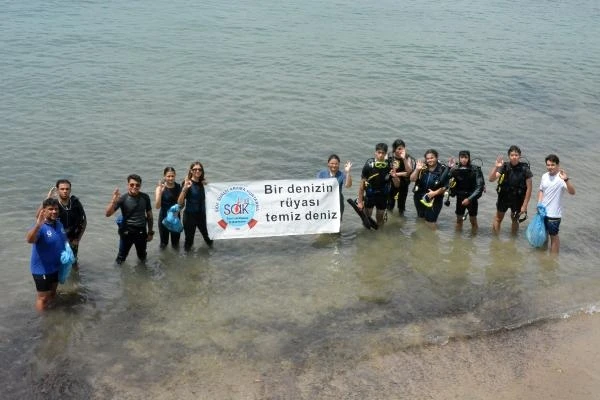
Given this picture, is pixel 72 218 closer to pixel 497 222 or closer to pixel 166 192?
pixel 166 192

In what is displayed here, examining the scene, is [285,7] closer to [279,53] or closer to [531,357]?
[279,53]

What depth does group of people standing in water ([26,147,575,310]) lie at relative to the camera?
9539mm

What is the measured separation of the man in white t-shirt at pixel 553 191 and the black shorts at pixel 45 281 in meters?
8.48

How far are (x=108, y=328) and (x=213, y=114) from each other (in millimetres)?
11808

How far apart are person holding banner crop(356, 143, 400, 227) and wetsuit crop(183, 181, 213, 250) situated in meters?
3.10

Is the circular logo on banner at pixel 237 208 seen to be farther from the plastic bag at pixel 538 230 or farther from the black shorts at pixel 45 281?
the plastic bag at pixel 538 230

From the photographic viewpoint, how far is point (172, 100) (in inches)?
826

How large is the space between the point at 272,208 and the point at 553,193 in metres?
5.14

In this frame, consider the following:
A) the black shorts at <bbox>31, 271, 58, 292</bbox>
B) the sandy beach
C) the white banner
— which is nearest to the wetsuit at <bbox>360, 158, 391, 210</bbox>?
the white banner

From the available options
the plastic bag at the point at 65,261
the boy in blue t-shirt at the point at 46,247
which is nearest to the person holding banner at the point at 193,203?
the plastic bag at the point at 65,261

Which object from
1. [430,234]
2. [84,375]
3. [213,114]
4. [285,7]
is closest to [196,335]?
[84,375]

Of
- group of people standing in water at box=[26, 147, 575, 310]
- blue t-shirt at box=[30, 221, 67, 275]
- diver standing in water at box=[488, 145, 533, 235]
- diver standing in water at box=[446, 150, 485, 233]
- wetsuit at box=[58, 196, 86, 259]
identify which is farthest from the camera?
diver standing in water at box=[446, 150, 485, 233]

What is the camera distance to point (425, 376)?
800cm

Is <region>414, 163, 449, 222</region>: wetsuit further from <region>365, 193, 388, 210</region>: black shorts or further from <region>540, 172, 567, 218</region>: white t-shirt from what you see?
<region>540, 172, 567, 218</region>: white t-shirt
